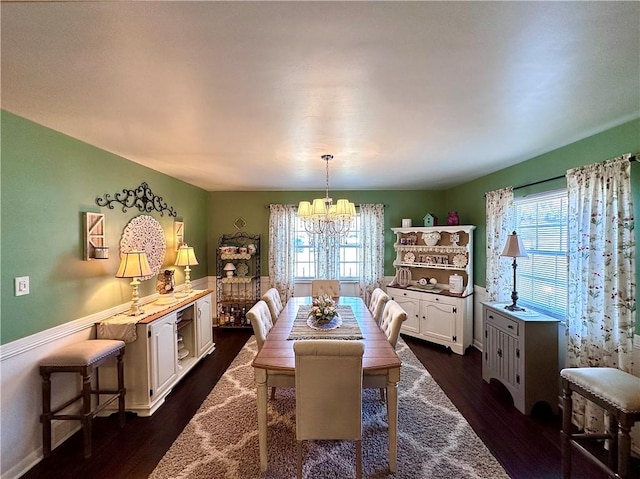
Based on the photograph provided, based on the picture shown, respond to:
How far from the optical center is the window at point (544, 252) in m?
2.87

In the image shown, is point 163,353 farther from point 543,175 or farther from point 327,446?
point 543,175

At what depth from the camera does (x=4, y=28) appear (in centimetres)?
115

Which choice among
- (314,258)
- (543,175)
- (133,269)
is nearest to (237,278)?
(314,258)

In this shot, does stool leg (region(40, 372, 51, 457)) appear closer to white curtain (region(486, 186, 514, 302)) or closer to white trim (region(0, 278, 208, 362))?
Result: white trim (region(0, 278, 208, 362))

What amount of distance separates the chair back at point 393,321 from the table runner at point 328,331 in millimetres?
278

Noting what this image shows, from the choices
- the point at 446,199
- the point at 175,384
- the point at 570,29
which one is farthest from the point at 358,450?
the point at 446,199

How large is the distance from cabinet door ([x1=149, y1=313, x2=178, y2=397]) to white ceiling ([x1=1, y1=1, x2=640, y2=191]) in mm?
1779

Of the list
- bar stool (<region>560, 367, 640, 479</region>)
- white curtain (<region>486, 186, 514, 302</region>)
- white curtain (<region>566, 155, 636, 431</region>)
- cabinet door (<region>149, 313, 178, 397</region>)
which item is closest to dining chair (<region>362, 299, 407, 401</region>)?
bar stool (<region>560, 367, 640, 479</region>)

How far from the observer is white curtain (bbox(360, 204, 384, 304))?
16.9 feet

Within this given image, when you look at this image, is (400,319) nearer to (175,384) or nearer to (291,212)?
(175,384)

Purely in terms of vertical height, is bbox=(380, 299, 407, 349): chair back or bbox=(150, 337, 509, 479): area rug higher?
bbox=(380, 299, 407, 349): chair back

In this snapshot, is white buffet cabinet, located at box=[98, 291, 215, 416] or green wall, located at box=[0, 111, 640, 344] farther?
white buffet cabinet, located at box=[98, 291, 215, 416]

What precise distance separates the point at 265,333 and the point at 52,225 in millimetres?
1944

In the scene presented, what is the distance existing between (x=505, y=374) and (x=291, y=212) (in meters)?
3.85
